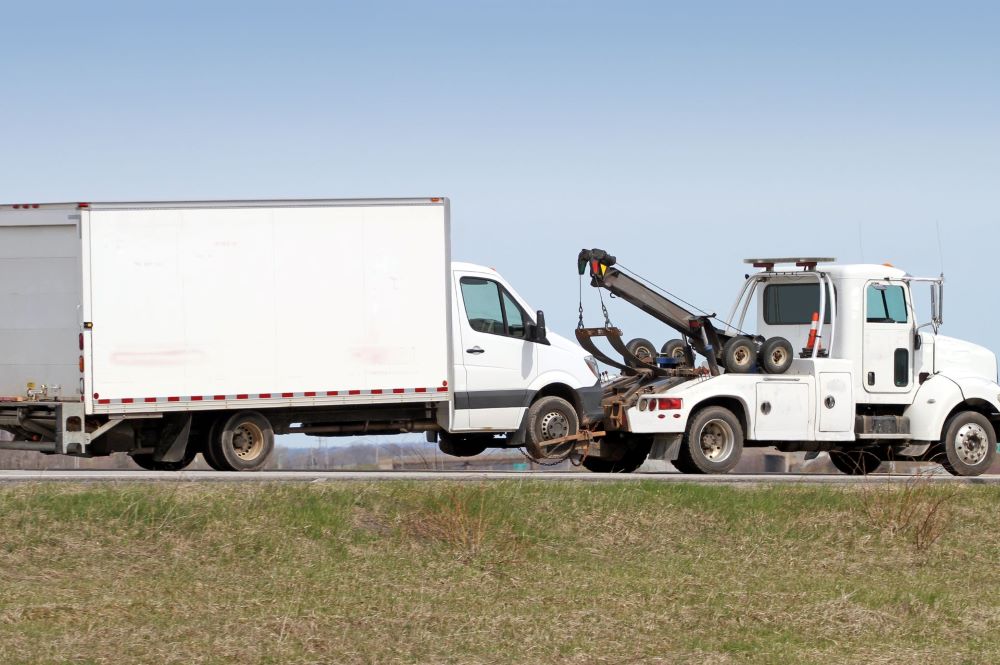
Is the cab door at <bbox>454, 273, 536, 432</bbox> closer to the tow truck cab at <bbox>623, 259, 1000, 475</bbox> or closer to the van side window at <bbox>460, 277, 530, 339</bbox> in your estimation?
the van side window at <bbox>460, 277, 530, 339</bbox>

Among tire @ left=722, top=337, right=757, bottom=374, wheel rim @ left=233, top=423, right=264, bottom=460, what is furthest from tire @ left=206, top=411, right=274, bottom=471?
tire @ left=722, top=337, right=757, bottom=374

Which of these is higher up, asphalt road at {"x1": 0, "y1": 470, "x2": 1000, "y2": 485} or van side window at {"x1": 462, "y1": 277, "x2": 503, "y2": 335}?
van side window at {"x1": 462, "y1": 277, "x2": 503, "y2": 335}

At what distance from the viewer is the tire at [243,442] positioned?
17812 millimetres

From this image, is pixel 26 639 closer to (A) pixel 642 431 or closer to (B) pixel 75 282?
(B) pixel 75 282

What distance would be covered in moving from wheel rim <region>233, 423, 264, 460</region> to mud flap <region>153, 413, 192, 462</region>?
0.65 meters

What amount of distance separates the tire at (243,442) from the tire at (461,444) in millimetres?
2725

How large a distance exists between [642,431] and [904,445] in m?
4.38

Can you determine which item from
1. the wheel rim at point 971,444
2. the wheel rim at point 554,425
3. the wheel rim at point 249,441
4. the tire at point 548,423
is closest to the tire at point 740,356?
the tire at point 548,423

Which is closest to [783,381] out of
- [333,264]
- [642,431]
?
[642,431]

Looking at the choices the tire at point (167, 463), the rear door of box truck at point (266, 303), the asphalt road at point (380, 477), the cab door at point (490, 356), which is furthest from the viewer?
the cab door at point (490, 356)

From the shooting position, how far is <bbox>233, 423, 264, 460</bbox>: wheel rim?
59.2 feet

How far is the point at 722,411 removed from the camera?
62.3 feet

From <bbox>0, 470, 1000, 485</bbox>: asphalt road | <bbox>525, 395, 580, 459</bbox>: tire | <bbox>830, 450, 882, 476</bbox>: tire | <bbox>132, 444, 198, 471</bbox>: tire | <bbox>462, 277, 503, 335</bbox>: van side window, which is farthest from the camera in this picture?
<bbox>830, 450, 882, 476</bbox>: tire

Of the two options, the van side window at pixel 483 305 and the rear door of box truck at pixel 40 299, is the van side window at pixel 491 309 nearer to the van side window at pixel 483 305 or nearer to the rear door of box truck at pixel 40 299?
the van side window at pixel 483 305
